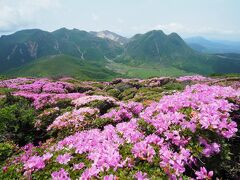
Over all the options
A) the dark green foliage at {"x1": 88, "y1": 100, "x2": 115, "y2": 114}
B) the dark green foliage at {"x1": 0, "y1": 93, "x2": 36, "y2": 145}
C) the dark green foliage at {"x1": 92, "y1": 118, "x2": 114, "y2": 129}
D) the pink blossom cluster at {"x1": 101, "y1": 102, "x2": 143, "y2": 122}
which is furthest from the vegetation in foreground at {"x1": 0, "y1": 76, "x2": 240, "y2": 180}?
the dark green foliage at {"x1": 88, "y1": 100, "x2": 115, "y2": 114}

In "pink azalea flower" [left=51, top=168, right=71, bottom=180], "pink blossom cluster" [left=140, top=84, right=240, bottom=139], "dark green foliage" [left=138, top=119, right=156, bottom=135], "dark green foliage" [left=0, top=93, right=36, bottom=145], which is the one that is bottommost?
"dark green foliage" [left=0, top=93, right=36, bottom=145]

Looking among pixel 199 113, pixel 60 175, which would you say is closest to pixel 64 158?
pixel 60 175

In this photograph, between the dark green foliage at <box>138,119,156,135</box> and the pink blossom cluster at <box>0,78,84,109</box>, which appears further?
the pink blossom cluster at <box>0,78,84,109</box>

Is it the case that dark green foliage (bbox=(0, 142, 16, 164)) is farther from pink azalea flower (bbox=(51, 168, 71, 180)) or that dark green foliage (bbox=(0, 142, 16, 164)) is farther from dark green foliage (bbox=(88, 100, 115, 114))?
dark green foliage (bbox=(88, 100, 115, 114))

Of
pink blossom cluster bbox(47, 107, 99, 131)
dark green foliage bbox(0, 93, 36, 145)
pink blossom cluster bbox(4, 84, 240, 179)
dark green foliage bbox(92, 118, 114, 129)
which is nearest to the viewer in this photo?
pink blossom cluster bbox(4, 84, 240, 179)

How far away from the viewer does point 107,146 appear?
743cm

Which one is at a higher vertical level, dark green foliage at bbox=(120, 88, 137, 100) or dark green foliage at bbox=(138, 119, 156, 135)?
dark green foliage at bbox=(138, 119, 156, 135)

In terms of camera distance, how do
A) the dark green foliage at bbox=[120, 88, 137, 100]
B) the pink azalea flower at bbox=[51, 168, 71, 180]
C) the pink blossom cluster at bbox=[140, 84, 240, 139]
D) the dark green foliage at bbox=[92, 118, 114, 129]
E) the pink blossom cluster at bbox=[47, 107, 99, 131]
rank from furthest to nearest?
the dark green foliage at bbox=[120, 88, 137, 100] < the pink blossom cluster at bbox=[47, 107, 99, 131] < the dark green foliage at bbox=[92, 118, 114, 129] < the pink blossom cluster at bbox=[140, 84, 240, 139] < the pink azalea flower at bbox=[51, 168, 71, 180]

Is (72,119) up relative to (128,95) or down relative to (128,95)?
up

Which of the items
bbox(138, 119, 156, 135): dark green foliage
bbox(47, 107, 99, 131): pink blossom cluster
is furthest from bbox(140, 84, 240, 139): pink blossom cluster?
bbox(47, 107, 99, 131): pink blossom cluster

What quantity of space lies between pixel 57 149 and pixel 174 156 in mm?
3665

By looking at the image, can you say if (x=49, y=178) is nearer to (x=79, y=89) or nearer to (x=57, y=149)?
(x=57, y=149)

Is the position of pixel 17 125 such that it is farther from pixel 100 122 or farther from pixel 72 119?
pixel 100 122

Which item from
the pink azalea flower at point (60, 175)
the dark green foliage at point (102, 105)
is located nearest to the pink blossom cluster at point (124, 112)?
the dark green foliage at point (102, 105)
